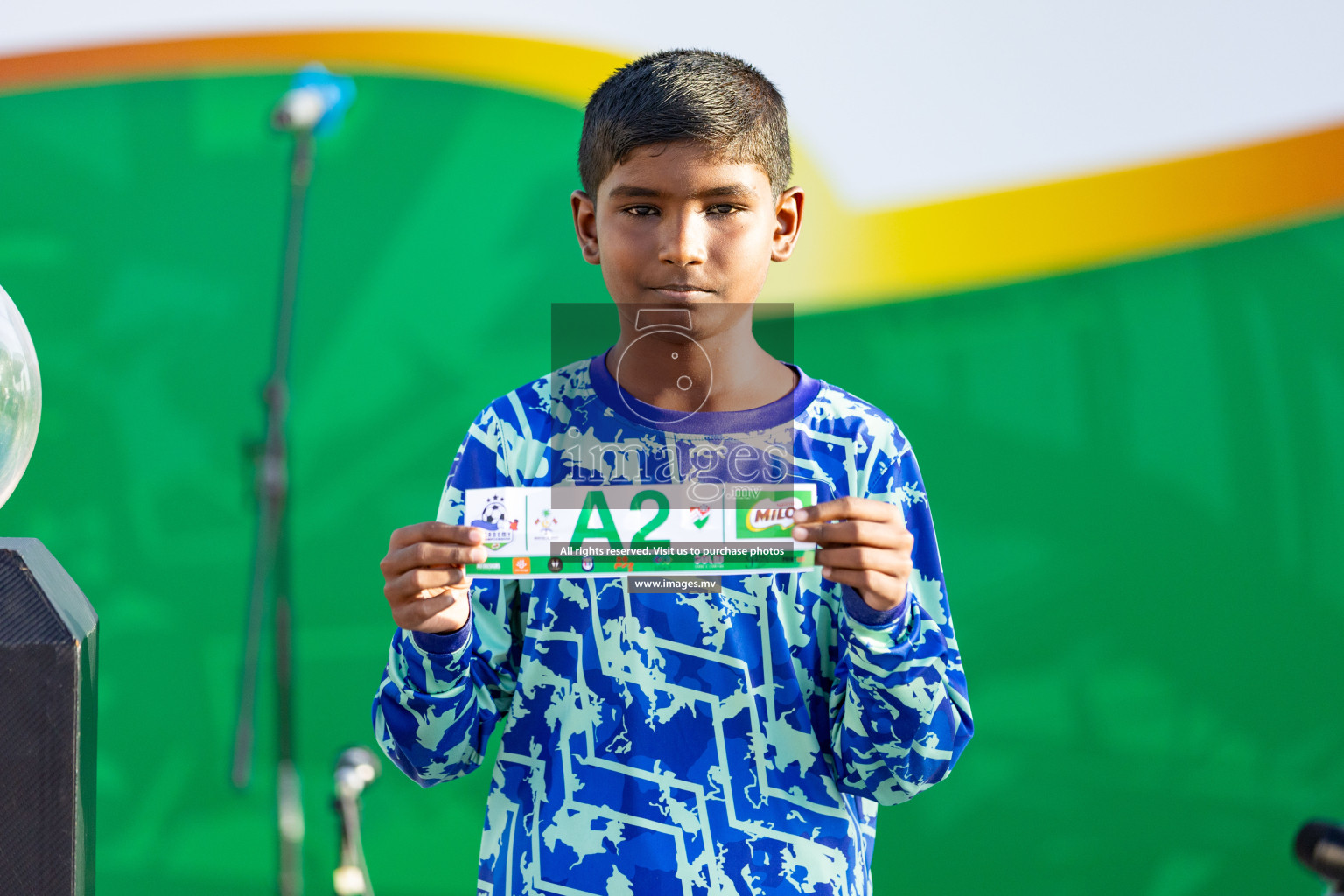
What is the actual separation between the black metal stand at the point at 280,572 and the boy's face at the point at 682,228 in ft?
3.55

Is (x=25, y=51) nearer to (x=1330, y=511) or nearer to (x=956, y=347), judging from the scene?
(x=956, y=347)

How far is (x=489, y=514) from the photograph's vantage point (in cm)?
77

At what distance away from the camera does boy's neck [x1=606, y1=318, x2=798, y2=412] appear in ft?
2.82

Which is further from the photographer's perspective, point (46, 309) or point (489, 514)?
point (46, 309)

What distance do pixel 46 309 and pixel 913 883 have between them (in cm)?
173

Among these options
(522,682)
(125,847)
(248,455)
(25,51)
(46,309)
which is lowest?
(125,847)

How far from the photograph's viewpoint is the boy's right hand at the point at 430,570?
738 mm

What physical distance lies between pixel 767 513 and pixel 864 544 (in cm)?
8

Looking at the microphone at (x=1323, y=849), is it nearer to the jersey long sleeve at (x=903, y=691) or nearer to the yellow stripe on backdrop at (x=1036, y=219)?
the jersey long sleeve at (x=903, y=691)

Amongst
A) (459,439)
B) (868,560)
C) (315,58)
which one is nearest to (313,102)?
(315,58)

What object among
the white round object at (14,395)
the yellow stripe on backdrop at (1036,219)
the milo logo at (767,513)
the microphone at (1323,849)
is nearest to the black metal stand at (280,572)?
the yellow stripe on backdrop at (1036,219)

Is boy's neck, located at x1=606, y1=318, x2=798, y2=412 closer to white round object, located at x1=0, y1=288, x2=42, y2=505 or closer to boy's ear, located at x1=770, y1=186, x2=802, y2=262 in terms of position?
boy's ear, located at x1=770, y1=186, x2=802, y2=262

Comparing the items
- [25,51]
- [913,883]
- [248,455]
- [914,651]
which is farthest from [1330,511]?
[25,51]

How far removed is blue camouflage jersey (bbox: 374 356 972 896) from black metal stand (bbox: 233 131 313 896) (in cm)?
97
